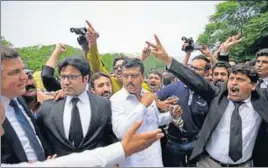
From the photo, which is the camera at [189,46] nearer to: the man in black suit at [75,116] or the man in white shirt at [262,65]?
the man in white shirt at [262,65]

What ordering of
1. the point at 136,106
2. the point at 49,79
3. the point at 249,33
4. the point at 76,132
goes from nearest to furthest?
the point at 76,132, the point at 136,106, the point at 49,79, the point at 249,33

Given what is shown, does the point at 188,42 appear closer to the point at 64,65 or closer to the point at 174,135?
the point at 174,135

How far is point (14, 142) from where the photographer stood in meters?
1.96

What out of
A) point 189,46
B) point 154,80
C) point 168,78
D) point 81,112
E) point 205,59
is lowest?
point 168,78

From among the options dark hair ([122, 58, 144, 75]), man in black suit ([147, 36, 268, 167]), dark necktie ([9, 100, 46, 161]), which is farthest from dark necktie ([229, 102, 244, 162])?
dark necktie ([9, 100, 46, 161])

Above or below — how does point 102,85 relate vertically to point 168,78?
above

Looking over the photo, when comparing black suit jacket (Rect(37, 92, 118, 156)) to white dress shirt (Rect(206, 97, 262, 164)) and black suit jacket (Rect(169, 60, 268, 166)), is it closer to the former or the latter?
black suit jacket (Rect(169, 60, 268, 166))

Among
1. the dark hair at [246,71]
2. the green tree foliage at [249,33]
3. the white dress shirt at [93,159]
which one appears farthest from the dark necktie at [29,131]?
the green tree foliage at [249,33]

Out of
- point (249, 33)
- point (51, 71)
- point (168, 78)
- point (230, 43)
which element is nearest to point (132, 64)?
point (51, 71)

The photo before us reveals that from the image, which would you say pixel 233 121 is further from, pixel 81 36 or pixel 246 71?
pixel 81 36

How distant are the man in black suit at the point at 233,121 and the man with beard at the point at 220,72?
0.71 meters

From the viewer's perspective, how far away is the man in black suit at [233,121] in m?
2.72

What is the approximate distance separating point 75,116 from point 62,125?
4.0 inches

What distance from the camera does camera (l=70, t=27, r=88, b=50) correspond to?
3.41 m
